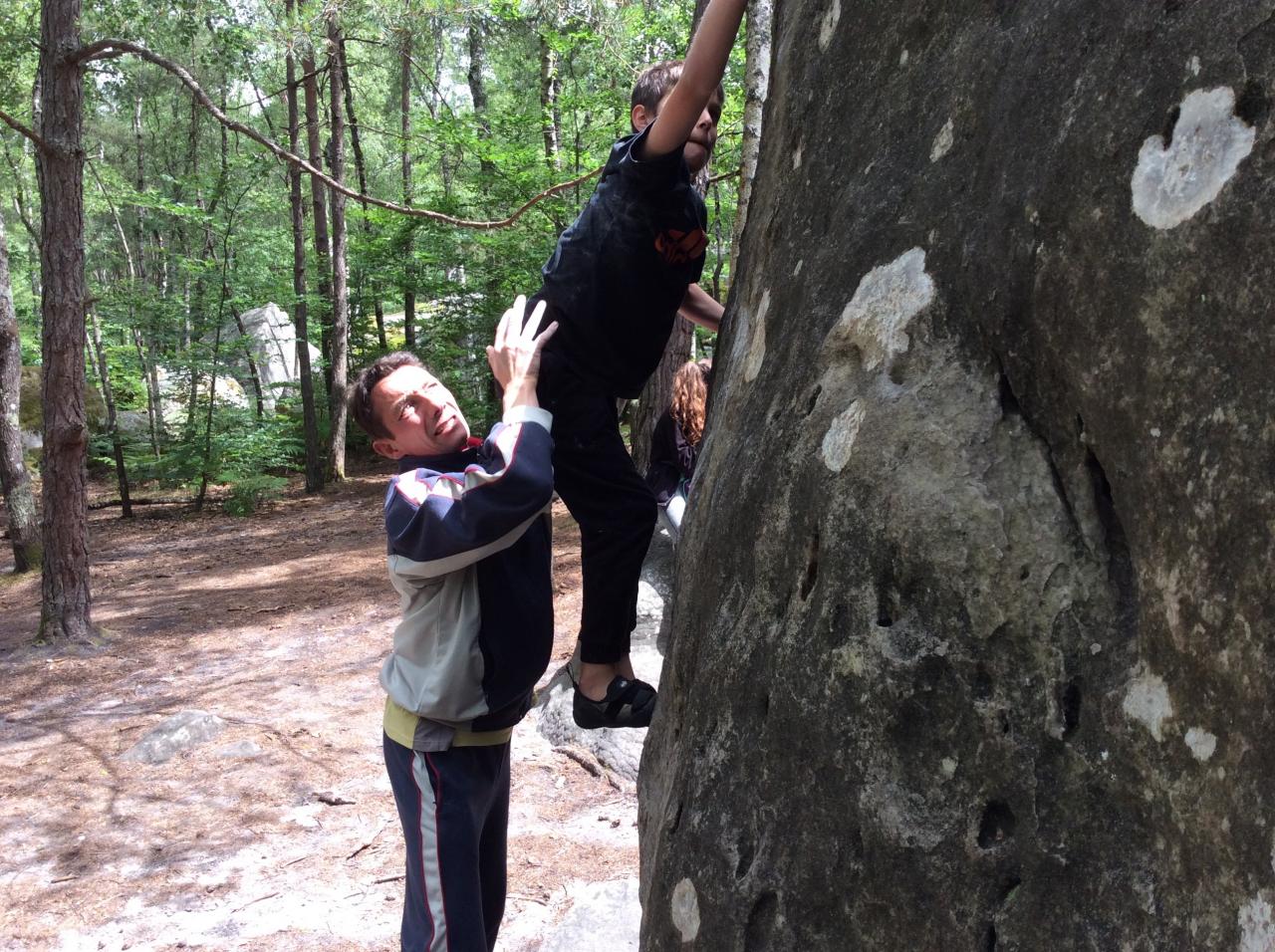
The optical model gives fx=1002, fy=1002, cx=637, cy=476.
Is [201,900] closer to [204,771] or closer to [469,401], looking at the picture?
[204,771]

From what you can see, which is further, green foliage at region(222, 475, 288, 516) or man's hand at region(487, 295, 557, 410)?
green foliage at region(222, 475, 288, 516)

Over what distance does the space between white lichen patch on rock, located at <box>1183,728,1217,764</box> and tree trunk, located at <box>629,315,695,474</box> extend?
216 inches

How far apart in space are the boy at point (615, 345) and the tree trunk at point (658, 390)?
13.5ft

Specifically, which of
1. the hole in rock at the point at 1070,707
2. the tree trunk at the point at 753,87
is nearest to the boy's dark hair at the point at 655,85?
the tree trunk at the point at 753,87

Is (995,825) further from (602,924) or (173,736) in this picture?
(173,736)

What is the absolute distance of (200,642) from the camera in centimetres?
906

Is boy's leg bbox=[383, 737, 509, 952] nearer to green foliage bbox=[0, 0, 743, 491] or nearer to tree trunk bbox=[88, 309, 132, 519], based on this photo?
green foliage bbox=[0, 0, 743, 491]

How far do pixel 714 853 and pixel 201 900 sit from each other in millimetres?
3653

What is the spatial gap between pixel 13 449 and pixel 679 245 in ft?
37.3

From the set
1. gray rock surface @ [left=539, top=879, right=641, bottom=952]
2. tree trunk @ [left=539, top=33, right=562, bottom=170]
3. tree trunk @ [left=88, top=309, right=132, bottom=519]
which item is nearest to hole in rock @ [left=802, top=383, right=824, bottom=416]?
gray rock surface @ [left=539, top=879, right=641, bottom=952]

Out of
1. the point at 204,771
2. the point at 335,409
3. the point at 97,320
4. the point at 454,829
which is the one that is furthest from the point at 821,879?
the point at 97,320

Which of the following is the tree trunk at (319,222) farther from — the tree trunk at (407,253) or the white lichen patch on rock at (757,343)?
the white lichen patch on rock at (757,343)

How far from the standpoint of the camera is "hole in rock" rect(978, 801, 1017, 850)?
4.84 feet

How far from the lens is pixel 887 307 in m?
1.72
